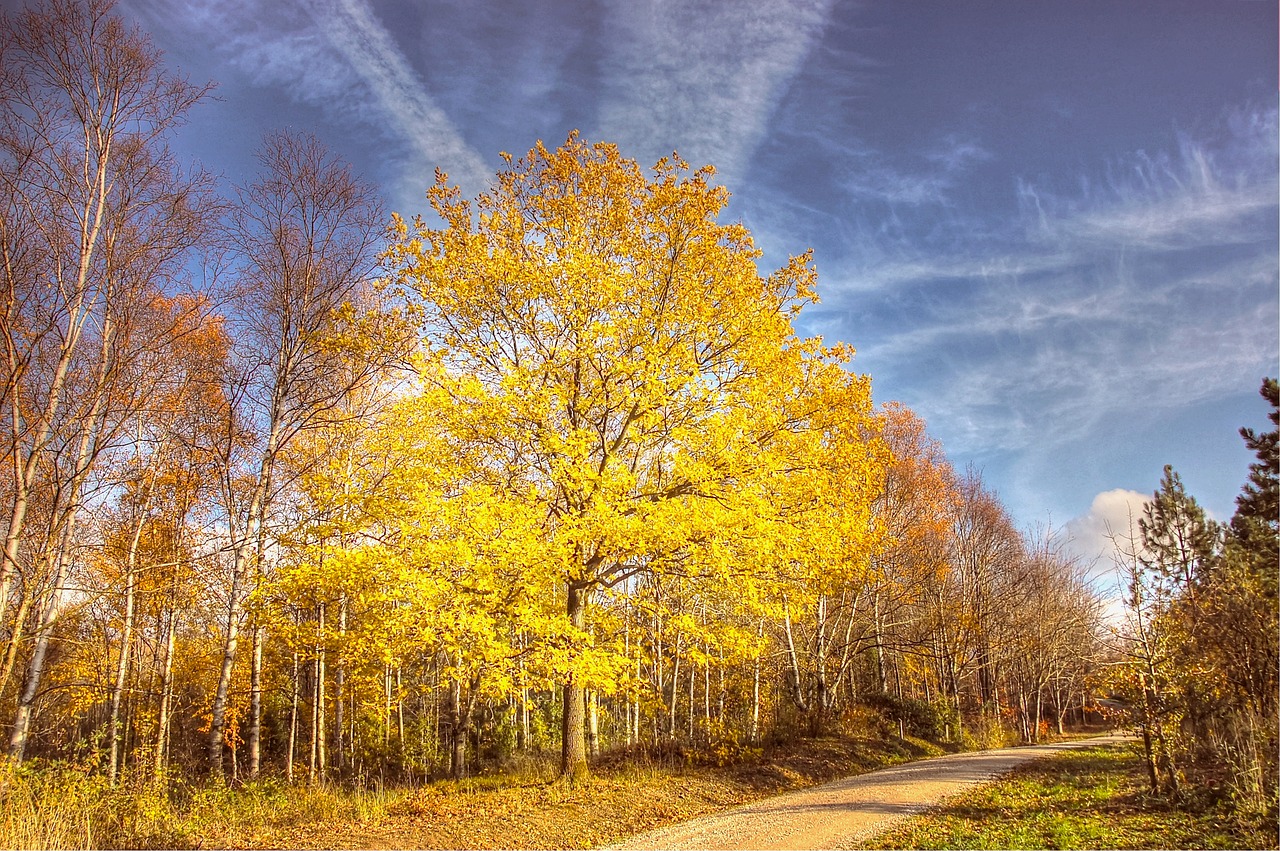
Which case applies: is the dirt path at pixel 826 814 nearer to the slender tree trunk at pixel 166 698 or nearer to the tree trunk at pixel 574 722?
the tree trunk at pixel 574 722

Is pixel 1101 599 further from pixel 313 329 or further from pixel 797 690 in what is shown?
pixel 313 329

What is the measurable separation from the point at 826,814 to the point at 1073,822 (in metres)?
2.97

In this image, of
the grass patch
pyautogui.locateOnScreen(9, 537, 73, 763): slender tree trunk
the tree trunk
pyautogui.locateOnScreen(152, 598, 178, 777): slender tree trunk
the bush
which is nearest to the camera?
the grass patch

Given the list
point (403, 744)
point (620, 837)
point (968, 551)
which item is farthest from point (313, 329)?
point (968, 551)

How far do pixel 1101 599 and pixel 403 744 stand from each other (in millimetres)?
21874

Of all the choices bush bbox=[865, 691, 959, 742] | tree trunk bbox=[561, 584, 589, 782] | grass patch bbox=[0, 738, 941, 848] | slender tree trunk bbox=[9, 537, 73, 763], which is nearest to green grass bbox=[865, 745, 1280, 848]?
grass patch bbox=[0, 738, 941, 848]

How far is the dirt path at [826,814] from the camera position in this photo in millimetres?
7918

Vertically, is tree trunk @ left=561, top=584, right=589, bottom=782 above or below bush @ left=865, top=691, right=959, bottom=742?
above

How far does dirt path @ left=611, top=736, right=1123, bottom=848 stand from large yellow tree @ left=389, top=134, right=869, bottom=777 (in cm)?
254

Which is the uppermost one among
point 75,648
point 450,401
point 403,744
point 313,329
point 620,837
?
point 313,329

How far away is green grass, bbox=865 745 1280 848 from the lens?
22.2ft

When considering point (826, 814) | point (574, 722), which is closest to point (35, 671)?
point (574, 722)

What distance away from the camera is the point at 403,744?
1873cm

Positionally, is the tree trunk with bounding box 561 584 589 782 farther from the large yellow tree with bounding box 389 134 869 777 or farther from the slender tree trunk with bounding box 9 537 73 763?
the slender tree trunk with bounding box 9 537 73 763
